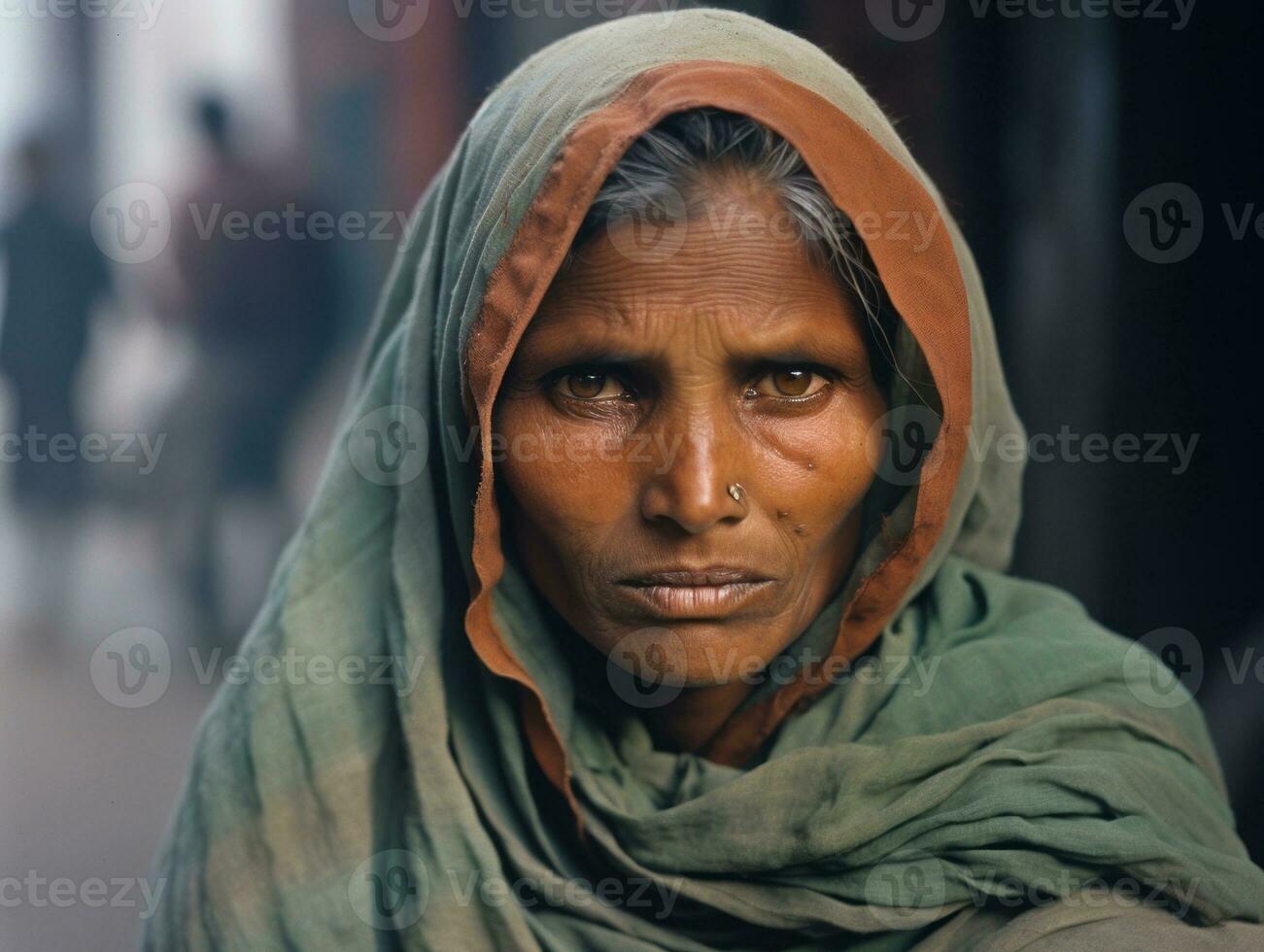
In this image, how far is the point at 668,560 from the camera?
1.62m

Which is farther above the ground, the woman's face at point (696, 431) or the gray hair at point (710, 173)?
the gray hair at point (710, 173)

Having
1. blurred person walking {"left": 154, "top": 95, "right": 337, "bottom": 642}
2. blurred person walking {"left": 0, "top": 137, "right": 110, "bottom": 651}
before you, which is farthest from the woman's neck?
blurred person walking {"left": 0, "top": 137, "right": 110, "bottom": 651}

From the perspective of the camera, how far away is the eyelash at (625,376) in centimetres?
166

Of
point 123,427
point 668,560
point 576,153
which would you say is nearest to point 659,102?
point 576,153

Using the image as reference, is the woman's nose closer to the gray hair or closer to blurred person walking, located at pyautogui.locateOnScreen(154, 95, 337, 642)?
the gray hair

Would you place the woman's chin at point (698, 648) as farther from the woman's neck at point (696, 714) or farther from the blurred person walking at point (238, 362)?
the blurred person walking at point (238, 362)

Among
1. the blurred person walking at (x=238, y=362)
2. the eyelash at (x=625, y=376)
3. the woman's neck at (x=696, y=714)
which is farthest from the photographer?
the blurred person walking at (x=238, y=362)

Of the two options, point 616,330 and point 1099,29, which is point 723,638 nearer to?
point 616,330

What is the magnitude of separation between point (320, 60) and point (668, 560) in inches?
197

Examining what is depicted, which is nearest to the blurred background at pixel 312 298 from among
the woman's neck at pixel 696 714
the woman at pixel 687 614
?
the woman at pixel 687 614

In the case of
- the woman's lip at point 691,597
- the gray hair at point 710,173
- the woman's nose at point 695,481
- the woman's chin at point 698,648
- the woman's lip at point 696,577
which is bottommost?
the woman's chin at point 698,648

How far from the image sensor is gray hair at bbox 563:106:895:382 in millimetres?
1596

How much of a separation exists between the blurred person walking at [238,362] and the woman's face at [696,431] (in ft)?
14.8

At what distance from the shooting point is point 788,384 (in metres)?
1.68
